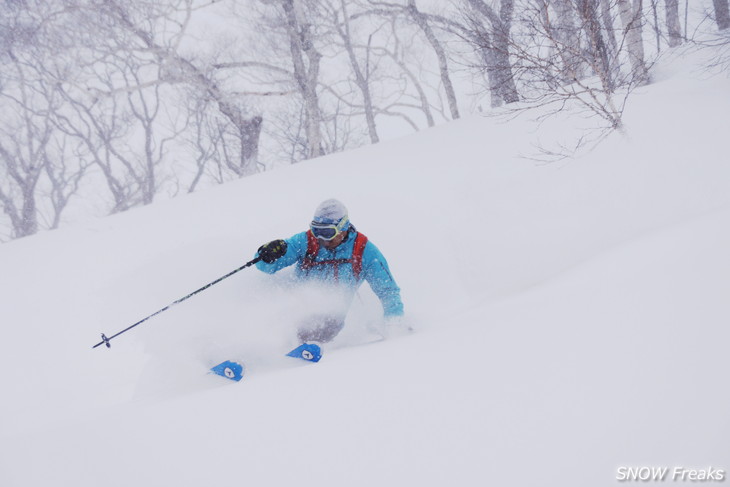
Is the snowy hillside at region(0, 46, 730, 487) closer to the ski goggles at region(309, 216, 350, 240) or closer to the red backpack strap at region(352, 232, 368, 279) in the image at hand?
the red backpack strap at region(352, 232, 368, 279)

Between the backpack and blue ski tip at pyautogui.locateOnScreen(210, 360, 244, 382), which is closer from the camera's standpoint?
blue ski tip at pyautogui.locateOnScreen(210, 360, 244, 382)

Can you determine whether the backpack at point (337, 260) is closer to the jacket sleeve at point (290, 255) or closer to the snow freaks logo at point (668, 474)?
the jacket sleeve at point (290, 255)

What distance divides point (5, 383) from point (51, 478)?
2.39 metres

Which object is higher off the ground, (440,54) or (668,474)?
(440,54)

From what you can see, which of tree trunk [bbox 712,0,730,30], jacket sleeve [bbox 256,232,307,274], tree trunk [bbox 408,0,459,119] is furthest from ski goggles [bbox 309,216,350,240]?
tree trunk [bbox 712,0,730,30]

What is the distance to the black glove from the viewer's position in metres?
3.22

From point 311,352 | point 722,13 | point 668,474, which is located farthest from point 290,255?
point 722,13

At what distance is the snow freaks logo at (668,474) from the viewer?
1.19 metres

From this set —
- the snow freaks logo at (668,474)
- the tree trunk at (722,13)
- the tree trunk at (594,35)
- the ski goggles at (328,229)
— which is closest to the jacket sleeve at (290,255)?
the ski goggles at (328,229)

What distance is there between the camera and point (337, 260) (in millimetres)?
3334

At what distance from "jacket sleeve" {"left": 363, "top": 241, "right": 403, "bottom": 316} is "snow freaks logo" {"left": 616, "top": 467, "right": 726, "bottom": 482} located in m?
2.03

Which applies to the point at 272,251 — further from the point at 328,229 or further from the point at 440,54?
the point at 440,54

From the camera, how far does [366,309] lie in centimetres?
386

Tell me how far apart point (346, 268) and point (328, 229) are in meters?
0.46
